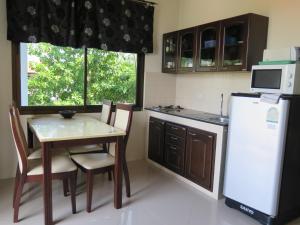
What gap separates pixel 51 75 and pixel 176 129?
1.84 metres

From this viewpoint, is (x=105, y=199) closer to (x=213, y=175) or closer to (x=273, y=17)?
(x=213, y=175)

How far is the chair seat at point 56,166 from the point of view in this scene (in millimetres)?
2336

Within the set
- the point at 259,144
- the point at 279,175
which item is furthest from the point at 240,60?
the point at 279,175

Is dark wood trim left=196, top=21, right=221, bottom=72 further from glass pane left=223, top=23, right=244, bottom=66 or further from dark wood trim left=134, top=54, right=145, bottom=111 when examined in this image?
dark wood trim left=134, top=54, right=145, bottom=111

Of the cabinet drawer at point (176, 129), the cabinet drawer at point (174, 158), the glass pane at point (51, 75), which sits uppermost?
the glass pane at point (51, 75)

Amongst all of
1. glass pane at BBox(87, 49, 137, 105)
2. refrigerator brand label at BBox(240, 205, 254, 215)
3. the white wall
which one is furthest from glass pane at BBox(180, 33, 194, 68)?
refrigerator brand label at BBox(240, 205, 254, 215)

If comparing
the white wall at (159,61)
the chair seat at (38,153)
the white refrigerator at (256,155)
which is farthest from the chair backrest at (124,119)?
the white wall at (159,61)

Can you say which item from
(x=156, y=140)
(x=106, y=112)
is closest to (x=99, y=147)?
(x=106, y=112)

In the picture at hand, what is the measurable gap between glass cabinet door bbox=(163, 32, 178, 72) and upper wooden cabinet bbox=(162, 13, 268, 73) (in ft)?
0.19

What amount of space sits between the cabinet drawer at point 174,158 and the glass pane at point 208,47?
1195mm

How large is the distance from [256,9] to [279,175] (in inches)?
76.6

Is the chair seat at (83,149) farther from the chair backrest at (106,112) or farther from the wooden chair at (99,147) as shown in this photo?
the chair backrest at (106,112)

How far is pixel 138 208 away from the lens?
8.66 feet

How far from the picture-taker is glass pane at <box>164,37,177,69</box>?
394 centimetres
